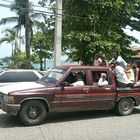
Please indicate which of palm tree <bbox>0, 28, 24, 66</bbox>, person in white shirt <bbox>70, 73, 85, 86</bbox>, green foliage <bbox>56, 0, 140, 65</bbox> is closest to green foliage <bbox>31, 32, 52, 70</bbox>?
palm tree <bbox>0, 28, 24, 66</bbox>

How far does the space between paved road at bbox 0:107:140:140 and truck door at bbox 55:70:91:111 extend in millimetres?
428

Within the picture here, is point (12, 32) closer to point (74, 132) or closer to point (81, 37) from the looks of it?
point (81, 37)

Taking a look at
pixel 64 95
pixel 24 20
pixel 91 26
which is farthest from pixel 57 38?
Result: pixel 24 20

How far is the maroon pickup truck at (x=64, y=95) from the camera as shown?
9453 millimetres

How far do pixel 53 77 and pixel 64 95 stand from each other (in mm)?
766

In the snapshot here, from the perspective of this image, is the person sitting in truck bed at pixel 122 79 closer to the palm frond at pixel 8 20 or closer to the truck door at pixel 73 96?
the truck door at pixel 73 96

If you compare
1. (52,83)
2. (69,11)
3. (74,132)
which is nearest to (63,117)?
(52,83)

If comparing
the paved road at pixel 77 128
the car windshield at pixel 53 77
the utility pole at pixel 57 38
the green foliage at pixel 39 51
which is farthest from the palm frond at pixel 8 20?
the car windshield at pixel 53 77

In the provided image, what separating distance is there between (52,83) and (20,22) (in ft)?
95.6

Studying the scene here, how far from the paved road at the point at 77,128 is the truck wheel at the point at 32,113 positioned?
0.63 ft

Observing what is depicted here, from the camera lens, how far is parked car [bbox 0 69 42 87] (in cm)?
1315

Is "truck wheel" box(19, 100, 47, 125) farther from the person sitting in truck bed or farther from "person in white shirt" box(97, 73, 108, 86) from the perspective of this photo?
the person sitting in truck bed

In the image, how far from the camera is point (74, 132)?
8742 millimetres

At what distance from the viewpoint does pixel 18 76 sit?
13414 mm
